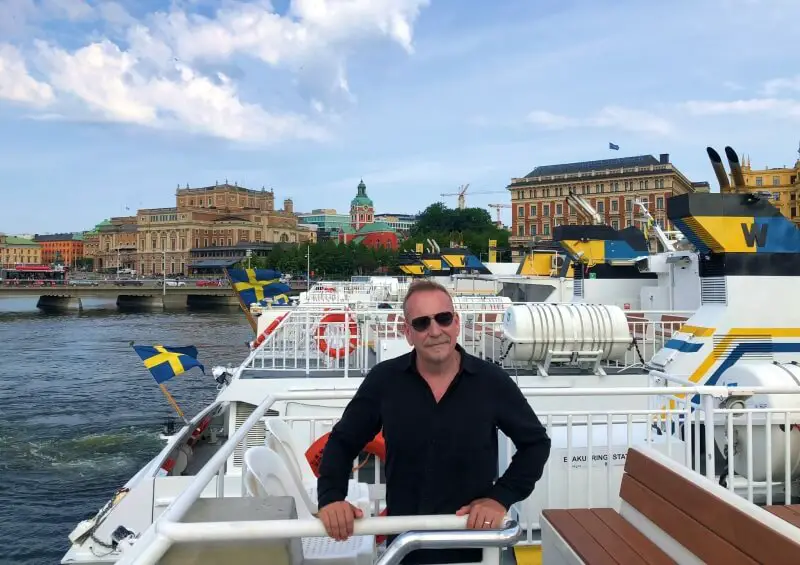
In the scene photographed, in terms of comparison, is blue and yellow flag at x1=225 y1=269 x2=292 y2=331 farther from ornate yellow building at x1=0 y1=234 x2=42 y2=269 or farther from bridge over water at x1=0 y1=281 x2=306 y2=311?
ornate yellow building at x1=0 y1=234 x2=42 y2=269

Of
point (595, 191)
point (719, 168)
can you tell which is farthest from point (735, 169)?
point (595, 191)

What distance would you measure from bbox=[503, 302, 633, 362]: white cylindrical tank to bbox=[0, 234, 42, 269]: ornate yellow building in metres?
204

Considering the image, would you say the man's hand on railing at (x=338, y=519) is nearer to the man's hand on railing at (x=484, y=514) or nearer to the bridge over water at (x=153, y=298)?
the man's hand on railing at (x=484, y=514)

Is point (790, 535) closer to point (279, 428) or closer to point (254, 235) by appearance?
point (279, 428)

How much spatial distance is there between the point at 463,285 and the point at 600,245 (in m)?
14.1

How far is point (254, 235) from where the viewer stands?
167m

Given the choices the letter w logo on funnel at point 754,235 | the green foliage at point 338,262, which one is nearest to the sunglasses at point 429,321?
the letter w logo on funnel at point 754,235

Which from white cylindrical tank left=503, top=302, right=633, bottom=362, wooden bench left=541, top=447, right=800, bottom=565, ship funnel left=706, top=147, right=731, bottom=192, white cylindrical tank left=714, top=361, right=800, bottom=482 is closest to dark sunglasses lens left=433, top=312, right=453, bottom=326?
wooden bench left=541, top=447, right=800, bottom=565

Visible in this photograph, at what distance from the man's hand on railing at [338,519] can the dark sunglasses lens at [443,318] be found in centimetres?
87

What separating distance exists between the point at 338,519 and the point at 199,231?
17035cm

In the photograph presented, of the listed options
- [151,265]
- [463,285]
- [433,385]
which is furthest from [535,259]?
[151,265]

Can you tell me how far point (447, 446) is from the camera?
2.79 meters

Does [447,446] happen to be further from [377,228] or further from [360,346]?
[377,228]

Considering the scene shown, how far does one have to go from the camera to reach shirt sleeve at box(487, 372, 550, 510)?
279cm
